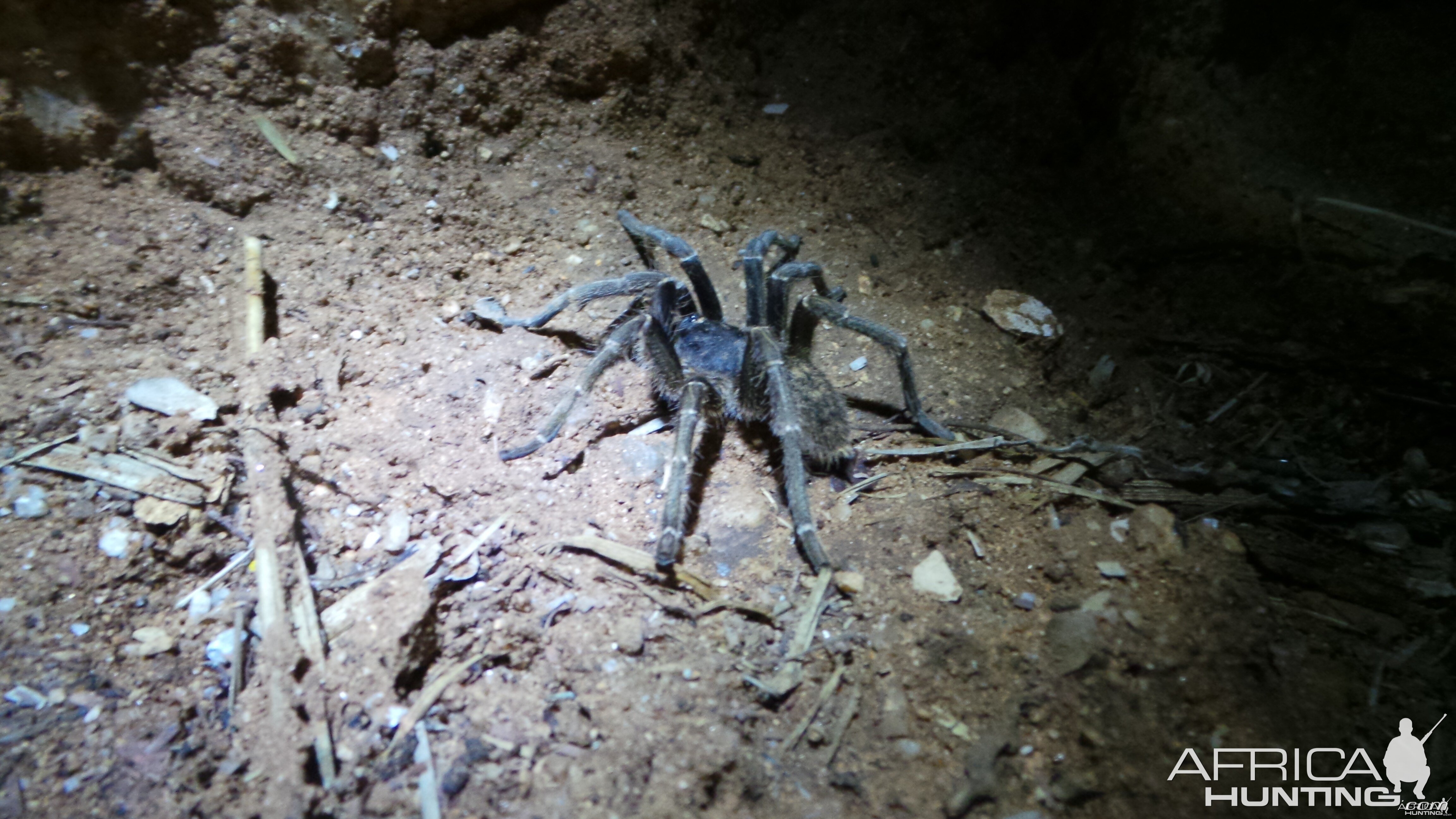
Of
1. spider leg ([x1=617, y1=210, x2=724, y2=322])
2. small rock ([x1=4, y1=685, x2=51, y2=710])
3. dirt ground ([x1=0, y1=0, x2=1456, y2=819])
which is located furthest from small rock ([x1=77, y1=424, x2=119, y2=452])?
spider leg ([x1=617, y1=210, x2=724, y2=322])

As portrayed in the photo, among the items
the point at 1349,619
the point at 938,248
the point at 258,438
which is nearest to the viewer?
the point at 1349,619

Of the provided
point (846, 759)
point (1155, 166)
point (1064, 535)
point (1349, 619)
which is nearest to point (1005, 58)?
point (1155, 166)

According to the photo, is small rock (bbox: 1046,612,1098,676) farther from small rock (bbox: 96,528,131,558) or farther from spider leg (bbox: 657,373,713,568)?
small rock (bbox: 96,528,131,558)

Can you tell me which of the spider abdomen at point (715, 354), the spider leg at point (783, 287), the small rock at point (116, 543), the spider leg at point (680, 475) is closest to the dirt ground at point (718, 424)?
the small rock at point (116, 543)

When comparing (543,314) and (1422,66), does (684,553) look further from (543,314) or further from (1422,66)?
(1422,66)

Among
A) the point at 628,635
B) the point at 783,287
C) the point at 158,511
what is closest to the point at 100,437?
the point at 158,511

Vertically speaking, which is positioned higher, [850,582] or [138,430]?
[138,430]

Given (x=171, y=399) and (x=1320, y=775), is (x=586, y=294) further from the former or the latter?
(x=1320, y=775)
